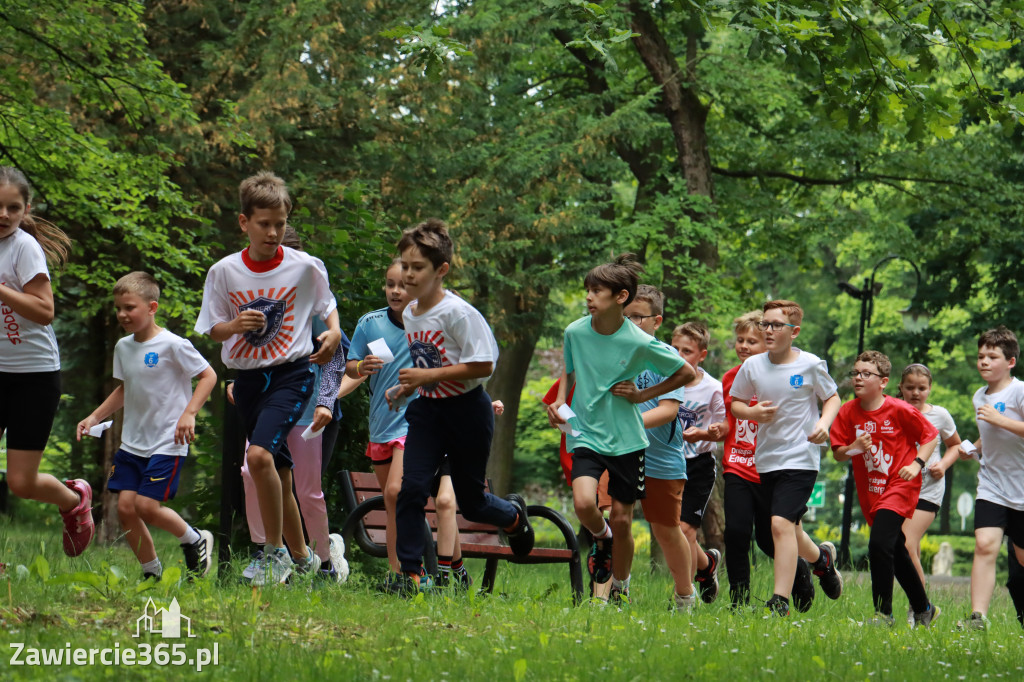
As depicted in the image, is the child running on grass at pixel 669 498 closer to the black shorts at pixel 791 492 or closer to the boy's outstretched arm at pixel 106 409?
the black shorts at pixel 791 492

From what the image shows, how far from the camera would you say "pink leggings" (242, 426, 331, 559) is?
7770 mm

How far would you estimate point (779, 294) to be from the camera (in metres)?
41.9

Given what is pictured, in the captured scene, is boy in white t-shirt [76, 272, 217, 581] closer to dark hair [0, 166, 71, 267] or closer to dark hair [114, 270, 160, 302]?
dark hair [114, 270, 160, 302]

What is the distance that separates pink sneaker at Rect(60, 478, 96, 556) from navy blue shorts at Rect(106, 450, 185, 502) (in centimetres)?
34

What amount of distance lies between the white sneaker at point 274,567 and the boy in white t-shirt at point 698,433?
3.23 m

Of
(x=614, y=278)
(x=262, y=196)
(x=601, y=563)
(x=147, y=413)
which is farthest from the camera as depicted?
(x=601, y=563)

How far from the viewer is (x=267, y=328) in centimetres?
661

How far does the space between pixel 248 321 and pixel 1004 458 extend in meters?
5.70

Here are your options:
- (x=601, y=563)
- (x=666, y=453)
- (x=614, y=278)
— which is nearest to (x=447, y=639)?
(x=601, y=563)

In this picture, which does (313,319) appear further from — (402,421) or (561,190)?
(561,190)

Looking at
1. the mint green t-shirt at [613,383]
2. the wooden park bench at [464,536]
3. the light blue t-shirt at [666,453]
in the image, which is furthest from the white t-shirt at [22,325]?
the light blue t-shirt at [666,453]

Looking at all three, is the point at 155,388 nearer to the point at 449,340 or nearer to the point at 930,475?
the point at 449,340

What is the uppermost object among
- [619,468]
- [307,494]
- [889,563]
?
[619,468]

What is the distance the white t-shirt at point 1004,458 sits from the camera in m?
8.70
